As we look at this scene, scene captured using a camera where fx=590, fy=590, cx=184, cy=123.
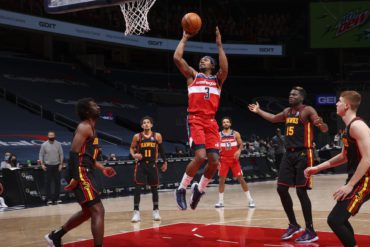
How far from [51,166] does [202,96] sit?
6768 millimetres

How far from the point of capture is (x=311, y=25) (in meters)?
31.7

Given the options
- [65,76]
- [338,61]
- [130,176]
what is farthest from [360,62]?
[130,176]

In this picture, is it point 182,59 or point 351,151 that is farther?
point 182,59

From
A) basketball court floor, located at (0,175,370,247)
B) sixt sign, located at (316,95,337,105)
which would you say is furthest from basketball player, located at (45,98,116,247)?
sixt sign, located at (316,95,337,105)

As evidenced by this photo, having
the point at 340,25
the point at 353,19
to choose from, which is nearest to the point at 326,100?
the point at 340,25

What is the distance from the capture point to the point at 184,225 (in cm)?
981

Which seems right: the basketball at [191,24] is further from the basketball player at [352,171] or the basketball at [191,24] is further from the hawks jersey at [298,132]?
the basketball player at [352,171]

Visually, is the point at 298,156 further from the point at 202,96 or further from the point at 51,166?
the point at 51,166

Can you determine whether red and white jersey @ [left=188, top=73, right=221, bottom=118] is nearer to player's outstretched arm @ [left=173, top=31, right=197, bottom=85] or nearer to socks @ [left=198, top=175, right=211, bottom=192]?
player's outstretched arm @ [left=173, top=31, right=197, bottom=85]

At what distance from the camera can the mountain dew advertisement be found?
31516 millimetres

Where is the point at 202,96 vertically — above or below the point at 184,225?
above

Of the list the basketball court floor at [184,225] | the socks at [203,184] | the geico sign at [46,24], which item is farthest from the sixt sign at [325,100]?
the socks at [203,184]

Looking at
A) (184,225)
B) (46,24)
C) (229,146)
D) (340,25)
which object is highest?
(340,25)

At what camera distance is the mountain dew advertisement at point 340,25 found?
31.5 metres
